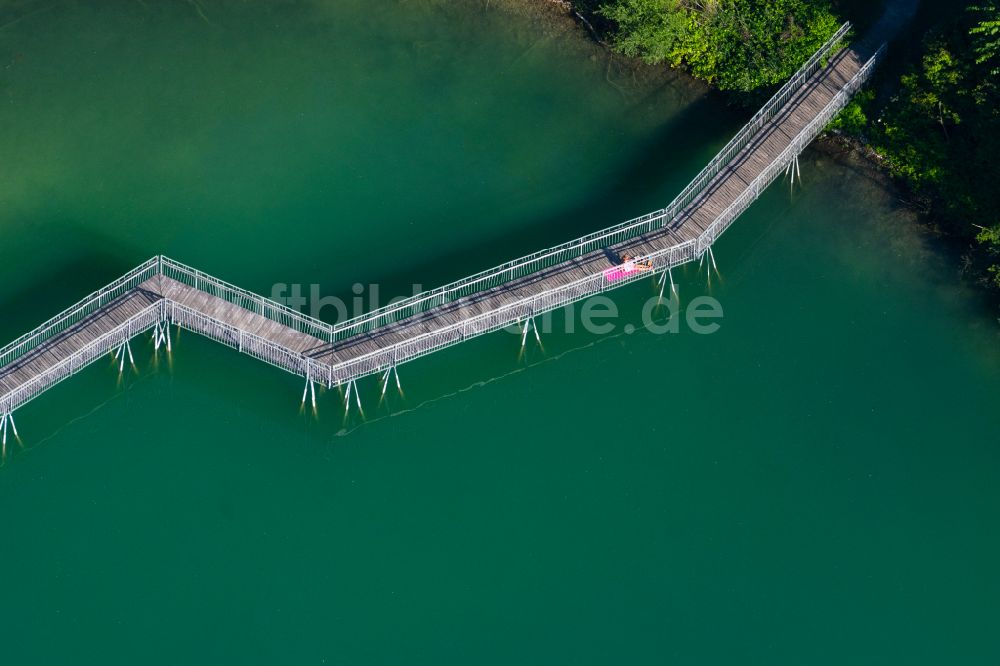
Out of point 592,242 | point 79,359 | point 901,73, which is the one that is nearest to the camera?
point 79,359

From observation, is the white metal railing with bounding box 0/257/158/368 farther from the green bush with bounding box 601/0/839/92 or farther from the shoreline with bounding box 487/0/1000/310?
the green bush with bounding box 601/0/839/92

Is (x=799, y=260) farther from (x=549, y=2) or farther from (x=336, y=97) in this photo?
(x=336, y=97)

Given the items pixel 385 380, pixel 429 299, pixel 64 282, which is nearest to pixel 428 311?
pixel 429 299

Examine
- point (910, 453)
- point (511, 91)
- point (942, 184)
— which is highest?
point (511, 91)

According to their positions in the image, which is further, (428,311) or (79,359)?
(428,311)

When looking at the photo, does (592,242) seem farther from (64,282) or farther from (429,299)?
(64,282)

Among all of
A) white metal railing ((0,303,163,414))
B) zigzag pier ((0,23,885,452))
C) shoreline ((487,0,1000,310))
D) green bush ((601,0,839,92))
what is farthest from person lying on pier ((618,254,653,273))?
white metal railing ((0,303,163,414))

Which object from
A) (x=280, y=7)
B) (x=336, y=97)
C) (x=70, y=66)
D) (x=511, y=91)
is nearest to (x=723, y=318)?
(x=511, y=91)
